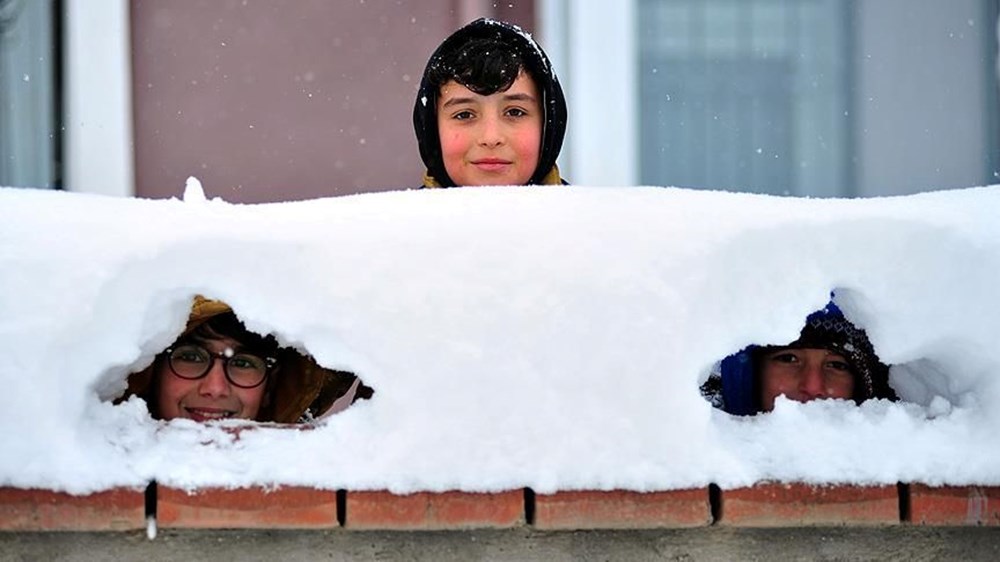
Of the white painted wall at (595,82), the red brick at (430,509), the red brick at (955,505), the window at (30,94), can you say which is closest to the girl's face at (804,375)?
the red brick at (955,505)

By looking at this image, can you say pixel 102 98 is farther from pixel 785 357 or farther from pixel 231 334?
pixel 785 357

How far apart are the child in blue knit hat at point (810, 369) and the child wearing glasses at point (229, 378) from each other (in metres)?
0.73

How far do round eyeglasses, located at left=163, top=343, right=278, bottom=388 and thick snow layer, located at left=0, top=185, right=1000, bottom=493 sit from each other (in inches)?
16.5

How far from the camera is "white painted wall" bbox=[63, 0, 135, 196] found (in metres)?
5.01

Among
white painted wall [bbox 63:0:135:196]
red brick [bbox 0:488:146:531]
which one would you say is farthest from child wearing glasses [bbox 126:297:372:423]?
white painted wall [bbox 63:0:135:196]

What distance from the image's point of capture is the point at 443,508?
6.20ft

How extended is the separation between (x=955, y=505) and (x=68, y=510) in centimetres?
126

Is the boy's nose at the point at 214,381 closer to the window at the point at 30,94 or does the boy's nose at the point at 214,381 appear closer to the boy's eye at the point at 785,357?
the boy's eye at the point at 785,357

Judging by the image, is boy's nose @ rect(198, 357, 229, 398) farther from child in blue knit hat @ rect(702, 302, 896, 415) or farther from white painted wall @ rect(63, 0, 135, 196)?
white painted wall @ rect(63, 0, 135, 196)

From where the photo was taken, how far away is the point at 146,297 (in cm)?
194

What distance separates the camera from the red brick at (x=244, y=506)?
1876mm

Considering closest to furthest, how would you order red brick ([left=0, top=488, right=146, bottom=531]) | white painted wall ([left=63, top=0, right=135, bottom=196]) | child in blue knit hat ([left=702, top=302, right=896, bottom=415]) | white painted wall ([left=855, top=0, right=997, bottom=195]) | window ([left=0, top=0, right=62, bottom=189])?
red brick ([left=0, top=488, right=146, bottom=531])
child in blue knit hat ([left=702, top=302, right=896, bottom=415])
white painted wall ([left=63, top=0, right=135, bottom=196])
window ([left=0, top=0, right=62, bottom=189])
white painted wall ([left=855, top=0, right=997, bottom=195])

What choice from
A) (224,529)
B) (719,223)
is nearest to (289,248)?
(224,529)

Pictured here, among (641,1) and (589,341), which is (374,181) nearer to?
(641,1)
